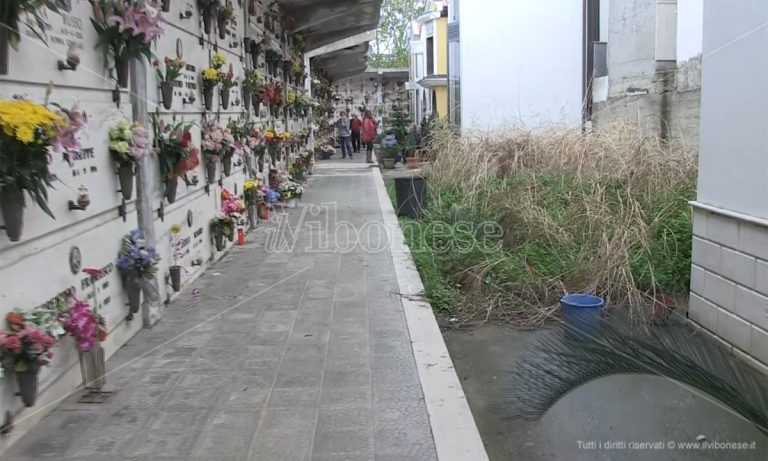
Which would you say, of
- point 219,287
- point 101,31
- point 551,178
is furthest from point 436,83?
point 101,31

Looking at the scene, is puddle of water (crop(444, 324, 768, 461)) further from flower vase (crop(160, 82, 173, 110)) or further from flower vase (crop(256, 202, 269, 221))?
flower vase (crop(256, 202, 269, 221))

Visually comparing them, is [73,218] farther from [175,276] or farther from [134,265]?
[175,276]

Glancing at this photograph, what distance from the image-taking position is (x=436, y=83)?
2605 cm

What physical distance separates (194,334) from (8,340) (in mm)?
1938

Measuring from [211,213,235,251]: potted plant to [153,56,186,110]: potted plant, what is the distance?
73.1 inches

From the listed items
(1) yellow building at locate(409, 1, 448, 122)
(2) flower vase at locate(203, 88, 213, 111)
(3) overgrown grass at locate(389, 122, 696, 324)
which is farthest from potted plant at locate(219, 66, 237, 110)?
(1) yellow building at locate(409, 1, 448, 122)

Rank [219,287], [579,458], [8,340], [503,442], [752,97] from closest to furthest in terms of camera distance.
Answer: [8,340] → [579,458] → [503,442] → [752,97] → [219,287]

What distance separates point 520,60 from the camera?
50.5ft

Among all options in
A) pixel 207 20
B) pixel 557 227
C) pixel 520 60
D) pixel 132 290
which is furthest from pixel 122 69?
pixel 520 60

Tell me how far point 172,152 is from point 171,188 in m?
0.30

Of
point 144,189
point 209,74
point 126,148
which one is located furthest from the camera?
point 209,74

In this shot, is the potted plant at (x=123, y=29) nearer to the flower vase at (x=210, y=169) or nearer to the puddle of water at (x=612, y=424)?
the flower vase at (x=210, y=169)

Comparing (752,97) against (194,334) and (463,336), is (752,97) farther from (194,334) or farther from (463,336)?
(194,334)

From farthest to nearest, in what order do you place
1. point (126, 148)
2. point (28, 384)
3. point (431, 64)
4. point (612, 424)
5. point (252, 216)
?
point (431, 64) < point (252, 216) < point (126, 148) < point (612, 424) < point (28, 384)
